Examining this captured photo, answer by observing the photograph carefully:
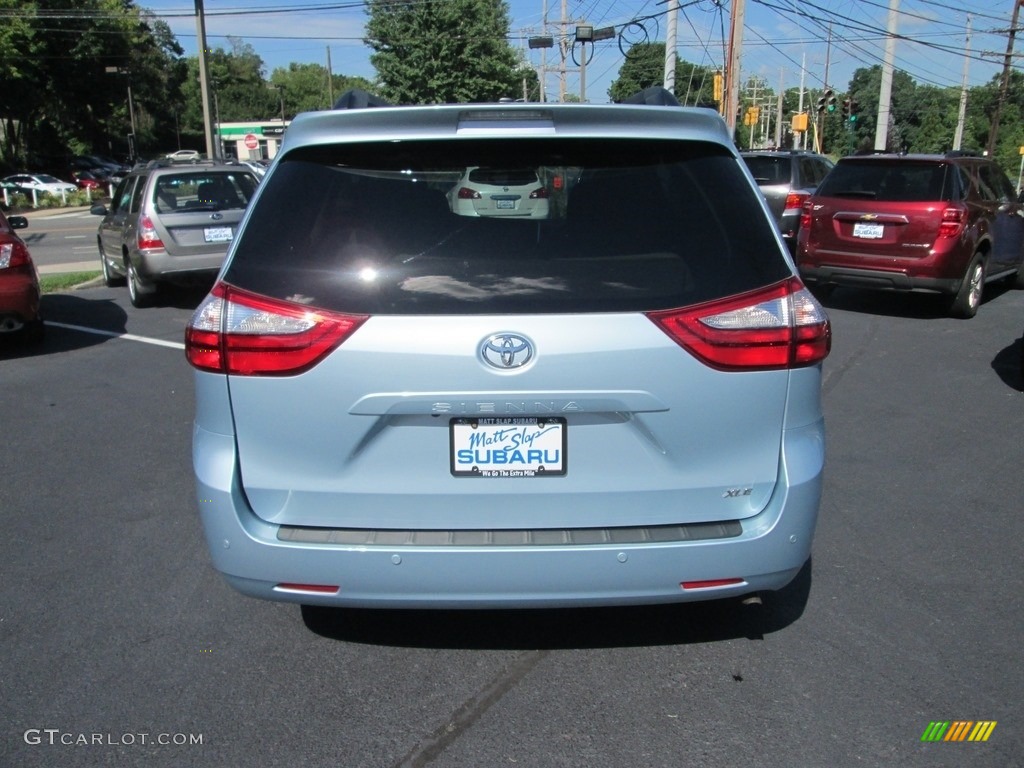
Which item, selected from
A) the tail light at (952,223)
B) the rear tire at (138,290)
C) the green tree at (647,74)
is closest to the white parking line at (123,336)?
the rear tire at (138,290)

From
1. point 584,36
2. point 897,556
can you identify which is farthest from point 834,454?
point 584,36

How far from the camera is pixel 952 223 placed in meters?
10.5

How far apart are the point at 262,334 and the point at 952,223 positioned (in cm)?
958

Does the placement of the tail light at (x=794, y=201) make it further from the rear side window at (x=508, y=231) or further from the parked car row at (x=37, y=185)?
the parked car row at (x=37, y=185)

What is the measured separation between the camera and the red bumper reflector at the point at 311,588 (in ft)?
9.71

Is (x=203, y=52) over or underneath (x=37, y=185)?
over

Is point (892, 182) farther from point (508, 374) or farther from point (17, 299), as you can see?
point (508, 374)

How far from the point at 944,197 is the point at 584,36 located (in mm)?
18897

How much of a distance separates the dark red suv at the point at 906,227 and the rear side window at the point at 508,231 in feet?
27.7

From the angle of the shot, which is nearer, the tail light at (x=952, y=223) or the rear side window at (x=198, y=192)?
the tail light at (x=952, y=223)

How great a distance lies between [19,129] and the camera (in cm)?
6266

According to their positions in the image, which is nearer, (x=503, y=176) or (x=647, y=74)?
(x=503, y=176)

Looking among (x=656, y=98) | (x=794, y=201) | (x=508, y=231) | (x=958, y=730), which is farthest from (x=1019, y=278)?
(x=508, y=231)

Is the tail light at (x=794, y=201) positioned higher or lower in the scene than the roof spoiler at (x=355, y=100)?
lower
